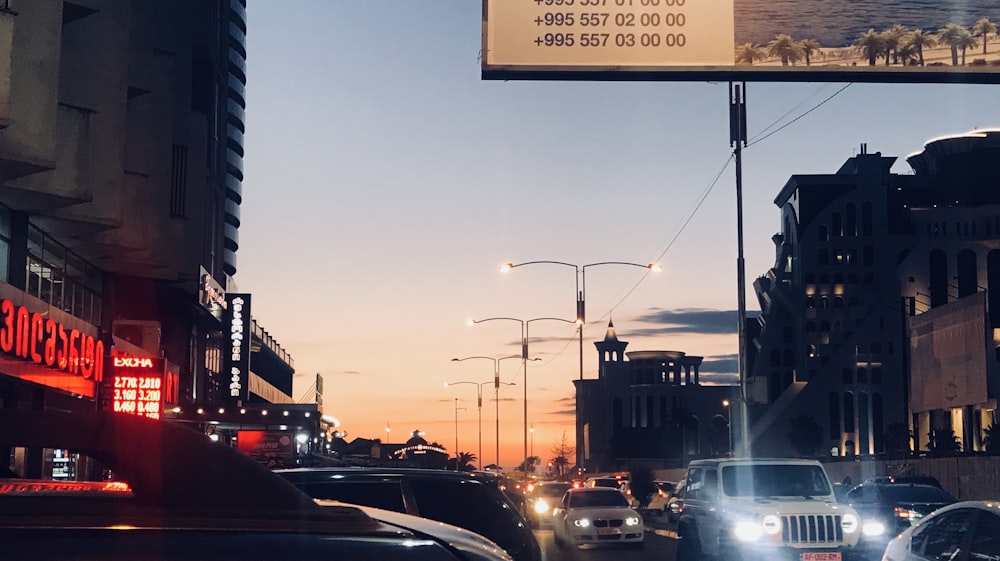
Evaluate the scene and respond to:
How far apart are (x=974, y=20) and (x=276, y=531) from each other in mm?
13213

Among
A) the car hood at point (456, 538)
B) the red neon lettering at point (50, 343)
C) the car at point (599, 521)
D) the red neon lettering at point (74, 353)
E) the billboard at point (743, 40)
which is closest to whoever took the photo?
the car hood at point (456, 538)

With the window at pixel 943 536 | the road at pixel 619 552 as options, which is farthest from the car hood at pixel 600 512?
the window at pixel 943 536

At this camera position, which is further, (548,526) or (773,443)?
(773,443)

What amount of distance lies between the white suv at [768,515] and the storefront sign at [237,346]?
140 ft

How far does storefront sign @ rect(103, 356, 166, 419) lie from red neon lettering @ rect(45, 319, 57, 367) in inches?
212

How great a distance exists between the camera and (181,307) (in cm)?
5409

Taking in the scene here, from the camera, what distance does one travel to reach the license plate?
1884cm

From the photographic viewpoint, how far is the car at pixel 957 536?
1034 cm

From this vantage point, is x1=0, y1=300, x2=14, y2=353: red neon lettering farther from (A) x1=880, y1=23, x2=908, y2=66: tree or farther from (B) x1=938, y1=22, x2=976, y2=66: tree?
(B) x1=938, y1=22, x2=976, y2=66: tree

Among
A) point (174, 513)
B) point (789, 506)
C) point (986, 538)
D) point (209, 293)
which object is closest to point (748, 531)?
point (789, 506)

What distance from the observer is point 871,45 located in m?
14.1

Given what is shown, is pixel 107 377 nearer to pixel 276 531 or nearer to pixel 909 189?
pixel 276 531

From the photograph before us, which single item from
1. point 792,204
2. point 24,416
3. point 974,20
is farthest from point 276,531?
point 792,204

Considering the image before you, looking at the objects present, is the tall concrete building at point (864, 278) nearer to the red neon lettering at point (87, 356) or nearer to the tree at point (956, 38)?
the red neon lettering at point (87, 356)
